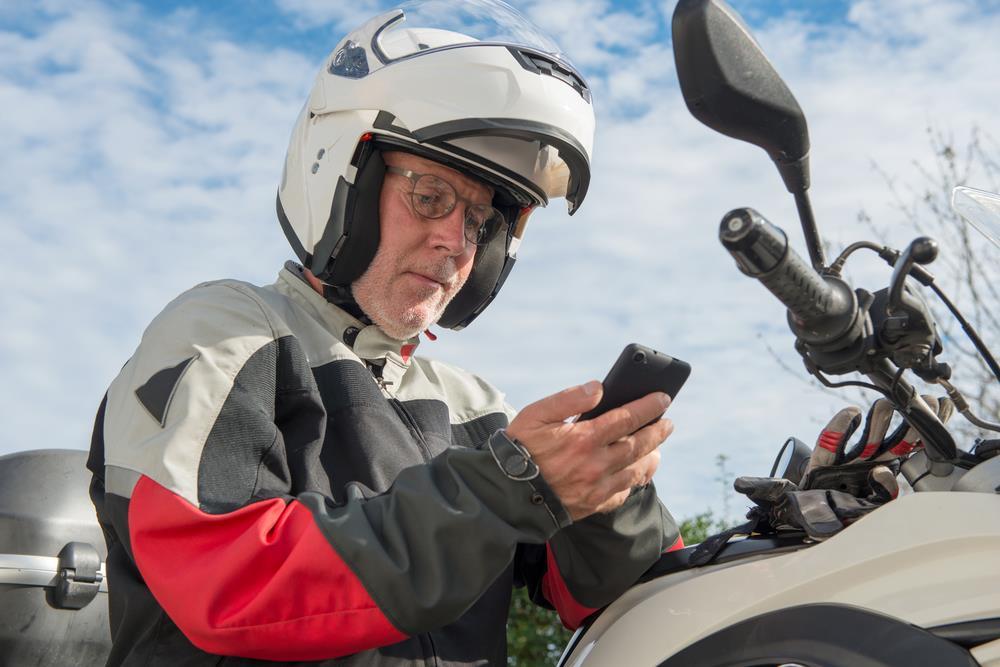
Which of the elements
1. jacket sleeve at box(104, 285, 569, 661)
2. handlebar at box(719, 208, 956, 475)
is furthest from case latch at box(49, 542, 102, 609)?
handlebar at box(719, 208, 956, 475)

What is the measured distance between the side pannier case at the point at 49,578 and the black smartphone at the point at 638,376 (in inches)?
53.4

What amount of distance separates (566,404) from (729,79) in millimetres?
553

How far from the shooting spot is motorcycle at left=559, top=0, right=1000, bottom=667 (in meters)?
1.18

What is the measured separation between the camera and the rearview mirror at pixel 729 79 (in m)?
1.17

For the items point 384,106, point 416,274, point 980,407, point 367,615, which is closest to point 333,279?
point 416,274

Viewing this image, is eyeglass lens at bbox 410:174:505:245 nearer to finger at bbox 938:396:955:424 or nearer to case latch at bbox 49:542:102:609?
case latch at bbox 49:542:102:609

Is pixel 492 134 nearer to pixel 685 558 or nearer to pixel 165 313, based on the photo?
pixel 165 313

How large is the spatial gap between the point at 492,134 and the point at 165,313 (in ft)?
2.50

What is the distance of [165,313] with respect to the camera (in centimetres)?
204

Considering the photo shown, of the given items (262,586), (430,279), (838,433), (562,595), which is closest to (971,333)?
(838,433)

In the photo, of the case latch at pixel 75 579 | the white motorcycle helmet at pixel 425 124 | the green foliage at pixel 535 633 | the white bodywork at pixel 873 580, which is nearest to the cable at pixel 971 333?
the white bodywork at pixel 873 580

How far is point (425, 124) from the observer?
235 cm

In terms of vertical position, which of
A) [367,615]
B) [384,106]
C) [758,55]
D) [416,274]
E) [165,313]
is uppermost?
[758,55]

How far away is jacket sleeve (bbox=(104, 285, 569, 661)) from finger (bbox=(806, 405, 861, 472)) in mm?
390
